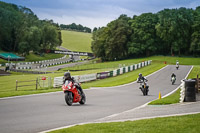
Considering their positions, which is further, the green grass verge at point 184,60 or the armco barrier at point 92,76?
the green grass verge at point 184,60

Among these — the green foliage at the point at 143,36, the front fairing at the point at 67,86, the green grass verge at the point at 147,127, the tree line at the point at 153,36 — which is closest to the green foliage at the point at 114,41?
the tree line at the point at 153,36

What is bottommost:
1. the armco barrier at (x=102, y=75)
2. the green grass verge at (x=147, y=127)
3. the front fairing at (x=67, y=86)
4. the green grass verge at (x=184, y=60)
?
the armco barrier at (x=102, y=75)

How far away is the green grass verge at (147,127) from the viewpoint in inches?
317

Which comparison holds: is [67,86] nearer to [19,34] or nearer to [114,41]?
[114,41]

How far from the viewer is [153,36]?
109 metres

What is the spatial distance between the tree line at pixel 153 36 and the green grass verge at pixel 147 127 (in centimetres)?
9356

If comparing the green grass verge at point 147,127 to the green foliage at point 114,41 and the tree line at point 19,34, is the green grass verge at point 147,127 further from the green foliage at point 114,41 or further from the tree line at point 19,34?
the tree line at point 19,34

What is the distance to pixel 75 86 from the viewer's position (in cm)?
1502

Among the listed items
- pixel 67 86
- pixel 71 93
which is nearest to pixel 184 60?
pixel 71 93

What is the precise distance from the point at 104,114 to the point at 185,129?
4.65 meters

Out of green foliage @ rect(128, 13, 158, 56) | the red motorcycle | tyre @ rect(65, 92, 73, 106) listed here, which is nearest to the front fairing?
the red motorcycle

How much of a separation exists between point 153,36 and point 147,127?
103m

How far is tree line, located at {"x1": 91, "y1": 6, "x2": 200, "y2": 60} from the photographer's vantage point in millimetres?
103062

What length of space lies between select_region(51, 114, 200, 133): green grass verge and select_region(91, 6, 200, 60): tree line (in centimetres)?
9356
